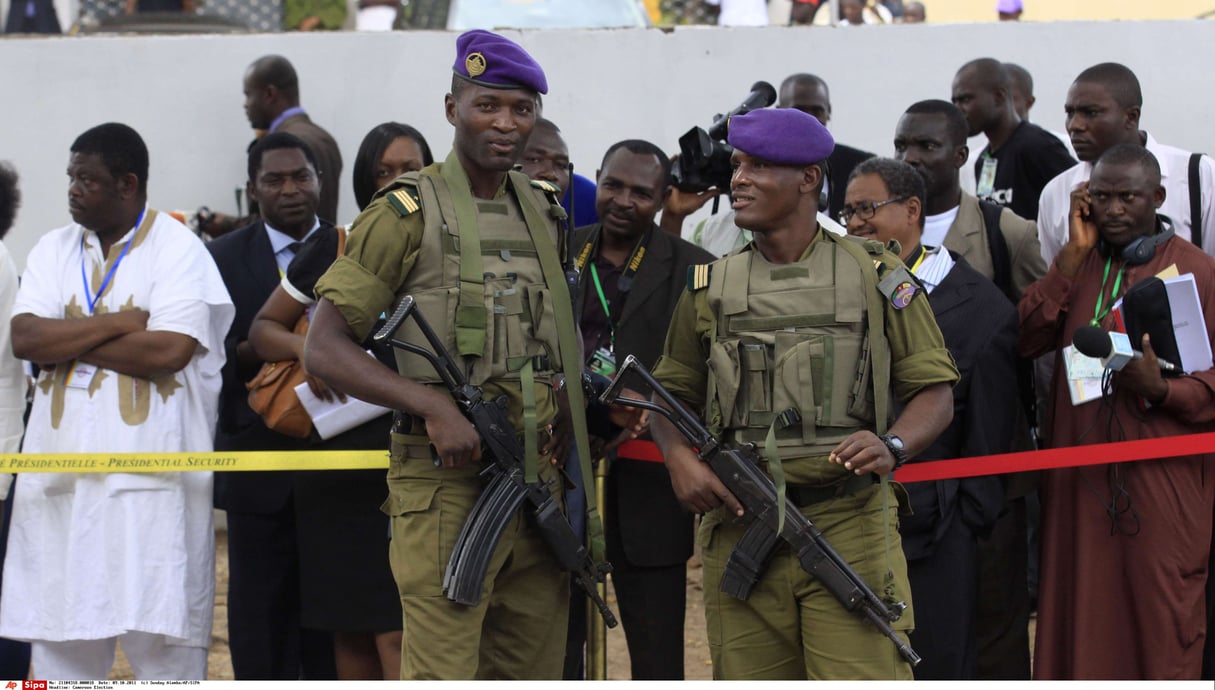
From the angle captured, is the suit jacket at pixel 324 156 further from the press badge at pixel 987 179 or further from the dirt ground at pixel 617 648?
the press badge at pixel 987 179

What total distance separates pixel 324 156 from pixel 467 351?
162 inches

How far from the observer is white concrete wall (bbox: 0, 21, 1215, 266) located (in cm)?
873

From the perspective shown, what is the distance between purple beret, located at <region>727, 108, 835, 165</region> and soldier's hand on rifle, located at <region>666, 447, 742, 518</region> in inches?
34.0

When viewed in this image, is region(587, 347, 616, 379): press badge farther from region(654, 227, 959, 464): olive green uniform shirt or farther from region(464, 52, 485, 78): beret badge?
region(464, 52, 485, 78): beret badge

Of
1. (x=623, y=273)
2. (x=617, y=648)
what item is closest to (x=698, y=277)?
(x=623, y=273)

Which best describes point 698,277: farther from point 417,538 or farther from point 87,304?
point 87,304

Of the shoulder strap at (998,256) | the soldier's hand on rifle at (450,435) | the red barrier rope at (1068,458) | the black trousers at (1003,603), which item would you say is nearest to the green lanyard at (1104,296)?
the red barrier rope at (1068,458)

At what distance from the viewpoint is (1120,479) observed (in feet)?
16.2

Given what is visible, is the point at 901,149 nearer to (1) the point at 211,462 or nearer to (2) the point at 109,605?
(1) the point at 211,462

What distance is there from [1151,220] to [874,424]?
1777 mm

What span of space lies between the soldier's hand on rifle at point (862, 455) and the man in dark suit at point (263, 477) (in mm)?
2314

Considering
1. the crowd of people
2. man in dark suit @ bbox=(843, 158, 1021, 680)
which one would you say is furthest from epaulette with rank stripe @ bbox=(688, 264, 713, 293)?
man in dark suit @ bbox=(843, 158, 1021, 680)

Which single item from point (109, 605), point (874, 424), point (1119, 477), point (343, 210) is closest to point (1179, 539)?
point (1119, 477)

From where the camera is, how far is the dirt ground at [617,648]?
689 centimetres
